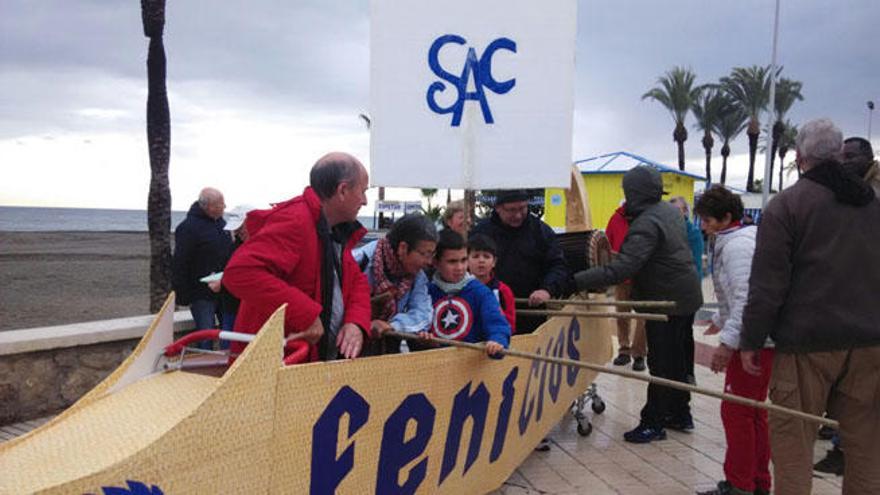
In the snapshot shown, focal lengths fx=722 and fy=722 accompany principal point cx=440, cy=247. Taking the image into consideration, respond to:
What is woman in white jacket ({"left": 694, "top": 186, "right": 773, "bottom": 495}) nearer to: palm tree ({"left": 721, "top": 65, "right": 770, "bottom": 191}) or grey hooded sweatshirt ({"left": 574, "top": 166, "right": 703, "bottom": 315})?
grey hooded sweatshirt ({"left": 574, "top": 166, "right": 703, "bottom": 315})

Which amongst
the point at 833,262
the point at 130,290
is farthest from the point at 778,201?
the point at 130,290

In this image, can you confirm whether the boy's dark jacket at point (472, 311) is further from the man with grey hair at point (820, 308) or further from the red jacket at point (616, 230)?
the red jacket at point (616, 230)

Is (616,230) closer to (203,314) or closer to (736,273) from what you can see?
(736,273)

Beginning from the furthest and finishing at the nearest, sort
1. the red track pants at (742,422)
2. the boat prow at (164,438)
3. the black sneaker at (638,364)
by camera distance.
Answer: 1. the black sneaker at (638,364)
2. the red track pants at (742,422)
3. the boat prow at (164,438)

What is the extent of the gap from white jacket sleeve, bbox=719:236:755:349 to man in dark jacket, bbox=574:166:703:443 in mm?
987

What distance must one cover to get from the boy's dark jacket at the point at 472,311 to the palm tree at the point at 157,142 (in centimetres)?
607

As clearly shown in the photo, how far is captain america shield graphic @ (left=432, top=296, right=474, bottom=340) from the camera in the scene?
3732 mm

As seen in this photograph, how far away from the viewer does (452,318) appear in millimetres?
3779

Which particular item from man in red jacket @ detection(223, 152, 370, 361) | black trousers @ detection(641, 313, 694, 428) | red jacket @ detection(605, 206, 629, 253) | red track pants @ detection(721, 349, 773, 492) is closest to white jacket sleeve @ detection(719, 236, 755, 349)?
red track pants @ detection(721, 349, 773, 492)

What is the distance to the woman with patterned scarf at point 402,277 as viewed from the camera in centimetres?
351

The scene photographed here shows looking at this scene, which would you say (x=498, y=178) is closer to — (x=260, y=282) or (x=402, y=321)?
(x=402, y=321)

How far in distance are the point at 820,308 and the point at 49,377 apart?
4.73m

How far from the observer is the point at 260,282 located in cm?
256

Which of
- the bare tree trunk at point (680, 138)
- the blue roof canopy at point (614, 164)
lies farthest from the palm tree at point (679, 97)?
the blue roof canopy at point (614, 164)
